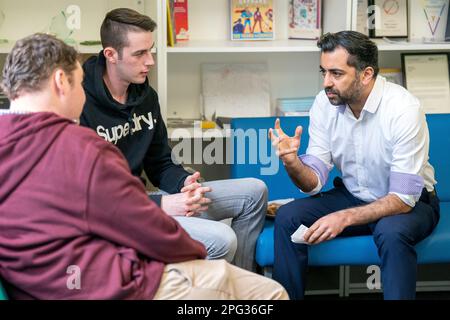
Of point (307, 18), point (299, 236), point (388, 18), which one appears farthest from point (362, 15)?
point (299, 236)

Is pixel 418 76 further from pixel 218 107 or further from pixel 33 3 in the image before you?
pixel 33 3

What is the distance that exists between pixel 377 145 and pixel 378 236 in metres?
0.38

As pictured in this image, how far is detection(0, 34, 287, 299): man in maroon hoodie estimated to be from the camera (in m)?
1.51

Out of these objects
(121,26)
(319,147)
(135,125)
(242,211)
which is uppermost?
(121,26)

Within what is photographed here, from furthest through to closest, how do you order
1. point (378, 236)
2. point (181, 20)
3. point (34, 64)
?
point (181, 20) → point (378, 236) → point (34, 64)

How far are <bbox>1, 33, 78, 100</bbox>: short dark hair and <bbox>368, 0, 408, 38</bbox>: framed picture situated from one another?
1983 mm

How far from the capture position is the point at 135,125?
2588 millimetres

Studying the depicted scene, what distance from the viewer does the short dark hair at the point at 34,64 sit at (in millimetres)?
1626

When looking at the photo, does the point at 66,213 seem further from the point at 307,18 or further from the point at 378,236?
the point at 307,18

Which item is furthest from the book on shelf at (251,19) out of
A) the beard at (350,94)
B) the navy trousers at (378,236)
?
the navy trousers at (378,236)

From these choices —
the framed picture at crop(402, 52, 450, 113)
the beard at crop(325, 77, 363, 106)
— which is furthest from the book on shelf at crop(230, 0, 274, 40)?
the beard at crop(325, 77, 363, 106)

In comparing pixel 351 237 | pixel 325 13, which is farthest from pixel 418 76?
pixel 351 237
